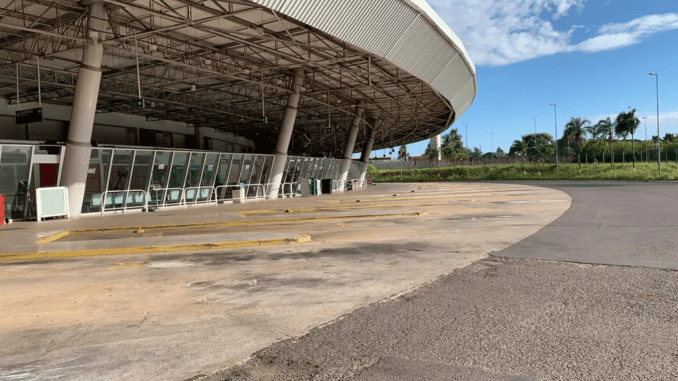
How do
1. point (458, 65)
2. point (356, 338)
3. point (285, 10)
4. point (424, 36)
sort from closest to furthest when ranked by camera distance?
point (356, 338), point (285, 10), point (424, 36), point (458, 65)

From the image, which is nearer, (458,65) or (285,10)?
(285,10)

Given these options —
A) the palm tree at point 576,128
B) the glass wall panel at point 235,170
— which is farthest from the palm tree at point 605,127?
the glass wall panel at point 235,170

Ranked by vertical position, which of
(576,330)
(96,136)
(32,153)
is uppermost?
(96,136)

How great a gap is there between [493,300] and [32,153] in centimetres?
2012

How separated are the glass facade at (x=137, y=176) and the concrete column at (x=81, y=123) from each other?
579 millimetres

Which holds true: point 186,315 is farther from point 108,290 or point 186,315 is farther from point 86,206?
point 86,206

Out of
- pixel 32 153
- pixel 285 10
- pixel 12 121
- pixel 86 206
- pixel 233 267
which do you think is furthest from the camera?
pixel 12 121

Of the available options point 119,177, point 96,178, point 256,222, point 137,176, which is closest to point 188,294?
point 256,222

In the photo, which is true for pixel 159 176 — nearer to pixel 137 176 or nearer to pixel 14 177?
pixel 137 176

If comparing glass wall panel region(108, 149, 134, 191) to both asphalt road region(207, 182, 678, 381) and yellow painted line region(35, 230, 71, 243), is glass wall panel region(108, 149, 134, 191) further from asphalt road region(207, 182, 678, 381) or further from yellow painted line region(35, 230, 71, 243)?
asphalt road region(207, 182, 678, 381)

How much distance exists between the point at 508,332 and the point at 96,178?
22.5 meters

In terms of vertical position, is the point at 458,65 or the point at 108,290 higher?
the point at 458,65

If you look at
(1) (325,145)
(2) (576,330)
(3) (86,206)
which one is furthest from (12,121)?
(1) (325,145)

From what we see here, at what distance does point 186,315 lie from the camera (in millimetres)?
5504
